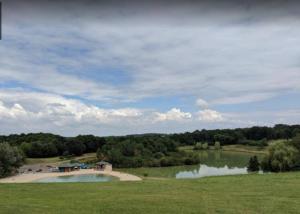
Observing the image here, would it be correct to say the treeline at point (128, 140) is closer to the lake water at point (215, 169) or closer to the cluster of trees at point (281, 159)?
the lake water at point (215, 169)

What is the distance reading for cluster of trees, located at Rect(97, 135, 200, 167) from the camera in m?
64.0

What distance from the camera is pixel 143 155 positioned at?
226 ft

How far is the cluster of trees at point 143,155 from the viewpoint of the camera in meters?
64.0

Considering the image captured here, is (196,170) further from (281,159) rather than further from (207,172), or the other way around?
(281,159)

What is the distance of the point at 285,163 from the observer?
44.0 metres

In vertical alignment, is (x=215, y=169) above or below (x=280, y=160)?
below

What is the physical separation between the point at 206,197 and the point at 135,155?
56.8m

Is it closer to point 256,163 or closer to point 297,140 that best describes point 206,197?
point 256,163

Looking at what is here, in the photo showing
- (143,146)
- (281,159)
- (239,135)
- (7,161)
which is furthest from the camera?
(239,135)

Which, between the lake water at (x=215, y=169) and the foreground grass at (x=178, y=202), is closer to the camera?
the foreground grass at (x=178, y=202)

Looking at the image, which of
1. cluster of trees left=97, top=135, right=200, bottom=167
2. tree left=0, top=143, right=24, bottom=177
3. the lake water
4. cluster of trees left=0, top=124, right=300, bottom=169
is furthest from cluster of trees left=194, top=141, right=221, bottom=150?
tree left=0, top=143, right=24, bottom=177

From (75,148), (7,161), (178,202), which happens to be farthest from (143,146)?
(178,202)

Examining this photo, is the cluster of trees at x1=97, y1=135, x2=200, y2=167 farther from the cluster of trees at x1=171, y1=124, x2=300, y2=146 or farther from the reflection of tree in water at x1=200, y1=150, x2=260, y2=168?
the cluster of trees at x1=171, y1=124, x2=300, y2=146

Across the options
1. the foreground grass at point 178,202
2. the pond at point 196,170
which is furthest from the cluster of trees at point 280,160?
the foreground grass at point 178,202
